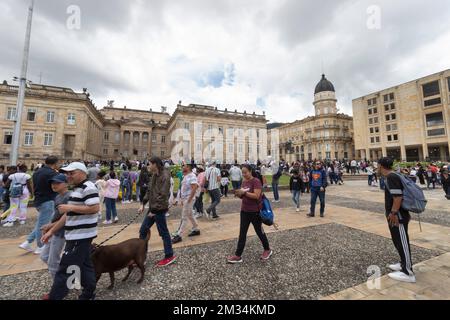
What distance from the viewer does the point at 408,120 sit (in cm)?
3972

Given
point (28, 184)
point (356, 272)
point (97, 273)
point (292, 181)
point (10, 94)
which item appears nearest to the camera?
point (97, 273)

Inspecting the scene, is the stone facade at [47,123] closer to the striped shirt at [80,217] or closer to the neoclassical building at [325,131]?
the striped shirt at [80,217]

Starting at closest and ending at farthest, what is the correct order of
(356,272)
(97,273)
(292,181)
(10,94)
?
(97,273)
(356,272)
(292,181)
(10,94)

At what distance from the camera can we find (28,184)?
18.5 ft

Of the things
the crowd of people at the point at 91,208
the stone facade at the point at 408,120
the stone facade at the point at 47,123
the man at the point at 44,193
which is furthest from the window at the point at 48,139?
the stone facade at the point at 408,120

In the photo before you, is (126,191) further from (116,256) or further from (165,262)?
(116,256)

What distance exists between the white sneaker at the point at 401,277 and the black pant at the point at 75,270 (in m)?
4.08

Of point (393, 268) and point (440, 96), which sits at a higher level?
point (440, 96)

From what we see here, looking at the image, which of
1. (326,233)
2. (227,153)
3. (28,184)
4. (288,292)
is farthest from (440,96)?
(28,184)

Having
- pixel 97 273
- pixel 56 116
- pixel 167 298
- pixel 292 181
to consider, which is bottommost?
pixel 167 298

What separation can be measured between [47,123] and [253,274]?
44.2 meters

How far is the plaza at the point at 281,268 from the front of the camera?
2518 millimetres
